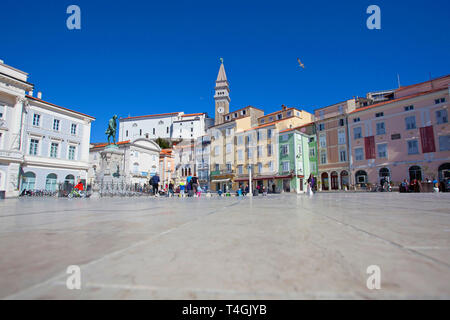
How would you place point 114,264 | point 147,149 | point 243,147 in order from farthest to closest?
1. point 147,149
2. point 243,147
3. point 114,264

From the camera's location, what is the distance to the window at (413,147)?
28036 millimetres

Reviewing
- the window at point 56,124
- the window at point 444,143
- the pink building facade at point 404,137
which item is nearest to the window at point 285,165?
the pink building facade at point 404,137

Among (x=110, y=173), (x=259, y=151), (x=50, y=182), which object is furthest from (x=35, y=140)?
(x=259, y=151)

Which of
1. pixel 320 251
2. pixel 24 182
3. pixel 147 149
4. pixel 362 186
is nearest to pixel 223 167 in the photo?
pixel 147 149

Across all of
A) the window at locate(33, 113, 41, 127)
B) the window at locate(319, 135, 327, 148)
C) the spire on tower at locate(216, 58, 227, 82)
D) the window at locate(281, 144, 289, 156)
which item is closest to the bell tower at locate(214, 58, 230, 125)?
the spire on tower at locate(216, 58, 227, 82)

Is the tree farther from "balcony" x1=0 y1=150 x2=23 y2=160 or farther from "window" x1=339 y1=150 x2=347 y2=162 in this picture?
"window" x1=339 y1=150 x2=347 y2=162

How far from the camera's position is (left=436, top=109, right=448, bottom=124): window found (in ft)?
86.4

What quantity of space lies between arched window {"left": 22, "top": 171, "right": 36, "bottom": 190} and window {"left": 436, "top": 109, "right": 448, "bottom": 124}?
148 ft

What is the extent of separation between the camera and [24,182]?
27.3 meters

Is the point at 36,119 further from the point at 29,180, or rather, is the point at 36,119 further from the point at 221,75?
the point at 221,75

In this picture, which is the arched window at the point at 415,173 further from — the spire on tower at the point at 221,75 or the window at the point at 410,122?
the spire on tower at the point at 221,75
